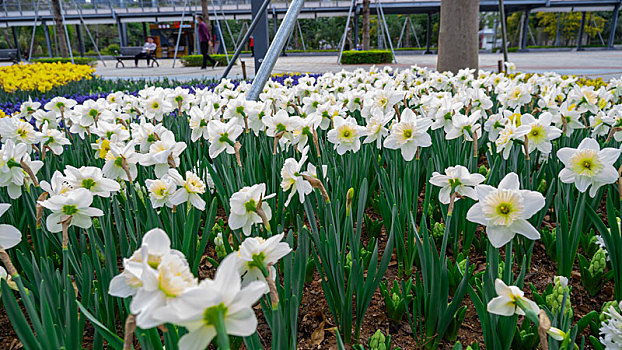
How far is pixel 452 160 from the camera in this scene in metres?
2.17

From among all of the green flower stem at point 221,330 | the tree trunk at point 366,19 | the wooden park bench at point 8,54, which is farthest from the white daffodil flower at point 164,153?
the wooden park bench at point 8,54

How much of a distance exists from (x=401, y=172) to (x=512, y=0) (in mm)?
31753

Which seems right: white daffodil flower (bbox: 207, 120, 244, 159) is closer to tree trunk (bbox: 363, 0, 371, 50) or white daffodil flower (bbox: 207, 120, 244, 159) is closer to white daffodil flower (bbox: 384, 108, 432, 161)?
white daffodil flower (bbox: 384, 108, 432, 161)

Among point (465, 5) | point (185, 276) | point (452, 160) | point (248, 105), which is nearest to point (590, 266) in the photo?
point (452, 160)

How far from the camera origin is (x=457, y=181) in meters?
1.31

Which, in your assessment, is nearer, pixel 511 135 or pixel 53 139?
pixel 511 135

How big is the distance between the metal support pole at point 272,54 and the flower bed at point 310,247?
1.72 feet

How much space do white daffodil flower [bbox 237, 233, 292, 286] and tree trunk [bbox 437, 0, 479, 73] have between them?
5.28 meters

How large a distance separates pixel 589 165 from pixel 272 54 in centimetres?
219

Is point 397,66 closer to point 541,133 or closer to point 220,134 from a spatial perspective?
point 541,133

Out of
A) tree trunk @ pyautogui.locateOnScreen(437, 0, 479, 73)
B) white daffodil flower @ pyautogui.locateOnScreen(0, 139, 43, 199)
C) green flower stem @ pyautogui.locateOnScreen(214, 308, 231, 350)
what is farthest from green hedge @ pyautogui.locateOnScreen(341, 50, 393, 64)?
green flower stem @ pyautogui.locateOnScreen(214, 308, 231, 350)

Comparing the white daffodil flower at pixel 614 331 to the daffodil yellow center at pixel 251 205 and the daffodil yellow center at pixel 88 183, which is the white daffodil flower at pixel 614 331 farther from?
the daffodil yellow center at pixel 88 183

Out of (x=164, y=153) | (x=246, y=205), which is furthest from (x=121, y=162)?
(x=246, y=205)

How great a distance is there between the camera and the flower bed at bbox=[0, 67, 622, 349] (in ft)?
2.71
